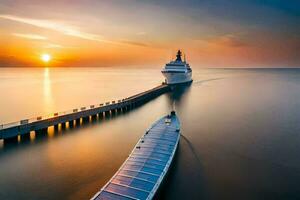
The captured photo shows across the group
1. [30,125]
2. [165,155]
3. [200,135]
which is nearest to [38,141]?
[30,125]

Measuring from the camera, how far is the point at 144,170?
65.1ft

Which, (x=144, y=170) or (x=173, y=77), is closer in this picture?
(x=144, y=170)

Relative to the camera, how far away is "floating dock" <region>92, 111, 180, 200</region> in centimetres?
1652

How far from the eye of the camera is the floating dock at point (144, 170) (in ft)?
54.2

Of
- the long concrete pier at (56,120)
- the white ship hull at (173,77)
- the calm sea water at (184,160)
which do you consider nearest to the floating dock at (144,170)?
the calm sea water at (184,160)

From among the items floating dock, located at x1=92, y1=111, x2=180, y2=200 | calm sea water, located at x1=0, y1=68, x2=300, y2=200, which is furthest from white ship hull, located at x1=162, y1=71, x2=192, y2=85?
floating dock, located at x1=92, y1=111, x2=180, y2=200

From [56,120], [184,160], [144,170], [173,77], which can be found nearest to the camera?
[144,170]

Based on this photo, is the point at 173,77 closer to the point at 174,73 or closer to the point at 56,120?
the point at 174,73

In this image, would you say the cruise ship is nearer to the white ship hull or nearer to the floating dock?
the white ship hull

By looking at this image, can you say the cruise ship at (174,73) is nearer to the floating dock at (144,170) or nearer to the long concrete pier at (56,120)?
the long concrete pier at (56,120)

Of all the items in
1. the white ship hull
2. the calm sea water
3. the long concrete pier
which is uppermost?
the white ship hull

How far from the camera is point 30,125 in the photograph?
3419 cm

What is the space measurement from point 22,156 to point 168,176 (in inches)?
697

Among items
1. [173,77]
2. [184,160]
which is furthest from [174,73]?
[184,160]
